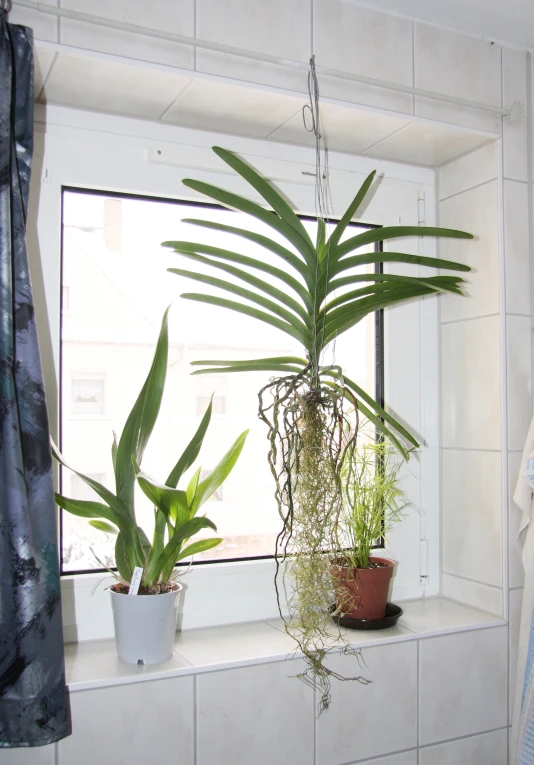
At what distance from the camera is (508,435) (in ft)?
5.54

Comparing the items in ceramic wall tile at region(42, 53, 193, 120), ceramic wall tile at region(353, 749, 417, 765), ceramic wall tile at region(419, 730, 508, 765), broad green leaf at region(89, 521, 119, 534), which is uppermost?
ceramic wall tile at region(42, 53, 193, 120)

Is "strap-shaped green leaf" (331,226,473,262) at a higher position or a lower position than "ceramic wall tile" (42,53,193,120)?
lower

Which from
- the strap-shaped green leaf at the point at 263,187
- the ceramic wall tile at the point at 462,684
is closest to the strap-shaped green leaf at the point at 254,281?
the strap-shaped green leaf at the point at 263,187

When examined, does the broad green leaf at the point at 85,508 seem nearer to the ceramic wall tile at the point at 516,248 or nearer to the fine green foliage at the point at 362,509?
the fine green foliage at the point at 362,509

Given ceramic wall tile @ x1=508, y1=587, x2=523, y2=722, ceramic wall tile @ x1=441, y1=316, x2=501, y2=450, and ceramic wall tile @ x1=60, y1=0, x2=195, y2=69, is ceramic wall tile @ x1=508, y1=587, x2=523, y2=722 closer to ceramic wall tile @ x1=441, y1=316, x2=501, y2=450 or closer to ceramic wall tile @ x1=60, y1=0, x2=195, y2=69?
ceramic wall tile @ x1=441, y1=316, x2=501, y2=450

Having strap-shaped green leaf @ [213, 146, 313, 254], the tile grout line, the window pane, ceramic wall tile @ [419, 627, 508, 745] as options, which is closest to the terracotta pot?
ceramic wall tile @ [419, 627, 508, 745]

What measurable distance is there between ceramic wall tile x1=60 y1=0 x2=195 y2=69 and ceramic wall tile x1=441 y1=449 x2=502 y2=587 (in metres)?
1.15

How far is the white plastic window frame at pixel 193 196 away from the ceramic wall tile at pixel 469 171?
1.7 inches

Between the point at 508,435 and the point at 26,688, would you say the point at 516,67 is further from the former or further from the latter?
the point at 26,688

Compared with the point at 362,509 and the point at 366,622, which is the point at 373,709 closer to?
the point at 366,622

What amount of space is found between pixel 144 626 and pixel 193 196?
3.14 feet

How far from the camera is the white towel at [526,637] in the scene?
1.54 meters

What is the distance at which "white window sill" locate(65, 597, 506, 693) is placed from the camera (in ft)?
4.26

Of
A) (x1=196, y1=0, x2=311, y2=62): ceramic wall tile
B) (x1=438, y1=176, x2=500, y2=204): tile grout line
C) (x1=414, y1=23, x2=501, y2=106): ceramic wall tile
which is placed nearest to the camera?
(x1=196, y1=0, x2=311, y2=62): ceramic wall tile
